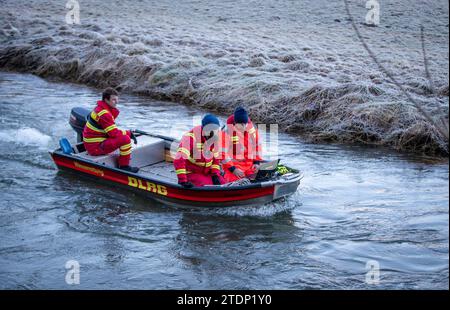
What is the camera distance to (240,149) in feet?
31.2

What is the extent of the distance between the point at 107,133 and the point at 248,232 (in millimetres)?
2931

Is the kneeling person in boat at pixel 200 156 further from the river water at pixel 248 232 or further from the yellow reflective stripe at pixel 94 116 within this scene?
the yellow reflective stripe at pixel 94 116

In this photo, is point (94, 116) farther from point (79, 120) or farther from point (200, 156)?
point (200, 156)

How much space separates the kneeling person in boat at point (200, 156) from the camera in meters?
8.90

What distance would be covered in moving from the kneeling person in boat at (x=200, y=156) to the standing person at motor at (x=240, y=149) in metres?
0.24

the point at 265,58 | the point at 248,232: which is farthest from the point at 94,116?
the point at 265,58

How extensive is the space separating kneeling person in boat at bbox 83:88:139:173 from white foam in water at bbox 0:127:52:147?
117 inches

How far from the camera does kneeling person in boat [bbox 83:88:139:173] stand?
9.83 metres

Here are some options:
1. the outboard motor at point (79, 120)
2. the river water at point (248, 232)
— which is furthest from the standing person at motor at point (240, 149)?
the outboard motor at point (79, 120)

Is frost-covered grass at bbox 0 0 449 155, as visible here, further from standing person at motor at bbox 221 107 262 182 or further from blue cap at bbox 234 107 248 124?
blue cap at bbox 234 107 248 124

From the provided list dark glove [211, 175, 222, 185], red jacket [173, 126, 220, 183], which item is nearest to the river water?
dark glove [211, 175, 222, 185]

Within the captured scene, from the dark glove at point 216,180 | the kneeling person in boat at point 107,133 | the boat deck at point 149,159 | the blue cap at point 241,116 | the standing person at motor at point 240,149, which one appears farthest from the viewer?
the boat deck at point 149,159
